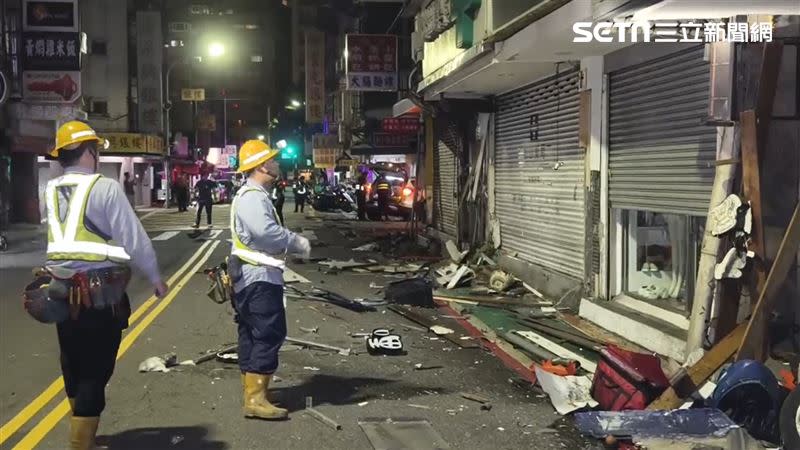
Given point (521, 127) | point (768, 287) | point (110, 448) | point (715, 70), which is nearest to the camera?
point (110, 448)

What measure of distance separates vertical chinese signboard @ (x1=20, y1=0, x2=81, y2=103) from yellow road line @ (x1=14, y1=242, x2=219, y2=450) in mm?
10761

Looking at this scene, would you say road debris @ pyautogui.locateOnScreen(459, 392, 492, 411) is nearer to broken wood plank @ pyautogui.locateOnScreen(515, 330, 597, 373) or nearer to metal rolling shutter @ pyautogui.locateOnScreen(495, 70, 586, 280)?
broken wood plank @ pyautogui.locateOnScreen(515, 330, 597, 373)

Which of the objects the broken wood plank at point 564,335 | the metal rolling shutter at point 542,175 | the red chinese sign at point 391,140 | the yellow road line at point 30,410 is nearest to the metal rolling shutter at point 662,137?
the metal rolling shutter at point 542,175

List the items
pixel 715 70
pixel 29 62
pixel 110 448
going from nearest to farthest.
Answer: pixel 110 448
pixel 715 70
pixel 29 62

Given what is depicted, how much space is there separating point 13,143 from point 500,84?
18.9 meters

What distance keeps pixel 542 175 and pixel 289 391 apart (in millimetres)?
6948

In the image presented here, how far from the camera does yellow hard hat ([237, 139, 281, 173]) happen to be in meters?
6.13

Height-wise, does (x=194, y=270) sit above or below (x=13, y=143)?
below

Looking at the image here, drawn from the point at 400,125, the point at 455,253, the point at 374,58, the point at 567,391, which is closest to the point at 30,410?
the point at 567,391

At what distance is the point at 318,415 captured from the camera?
6.04 metres

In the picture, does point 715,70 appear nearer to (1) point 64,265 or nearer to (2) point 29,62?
(1) point 64,265

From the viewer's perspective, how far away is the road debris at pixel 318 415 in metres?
5.80

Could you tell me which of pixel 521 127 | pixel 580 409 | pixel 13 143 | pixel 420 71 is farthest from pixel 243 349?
pixel 13 143

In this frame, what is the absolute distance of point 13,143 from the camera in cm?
2600
